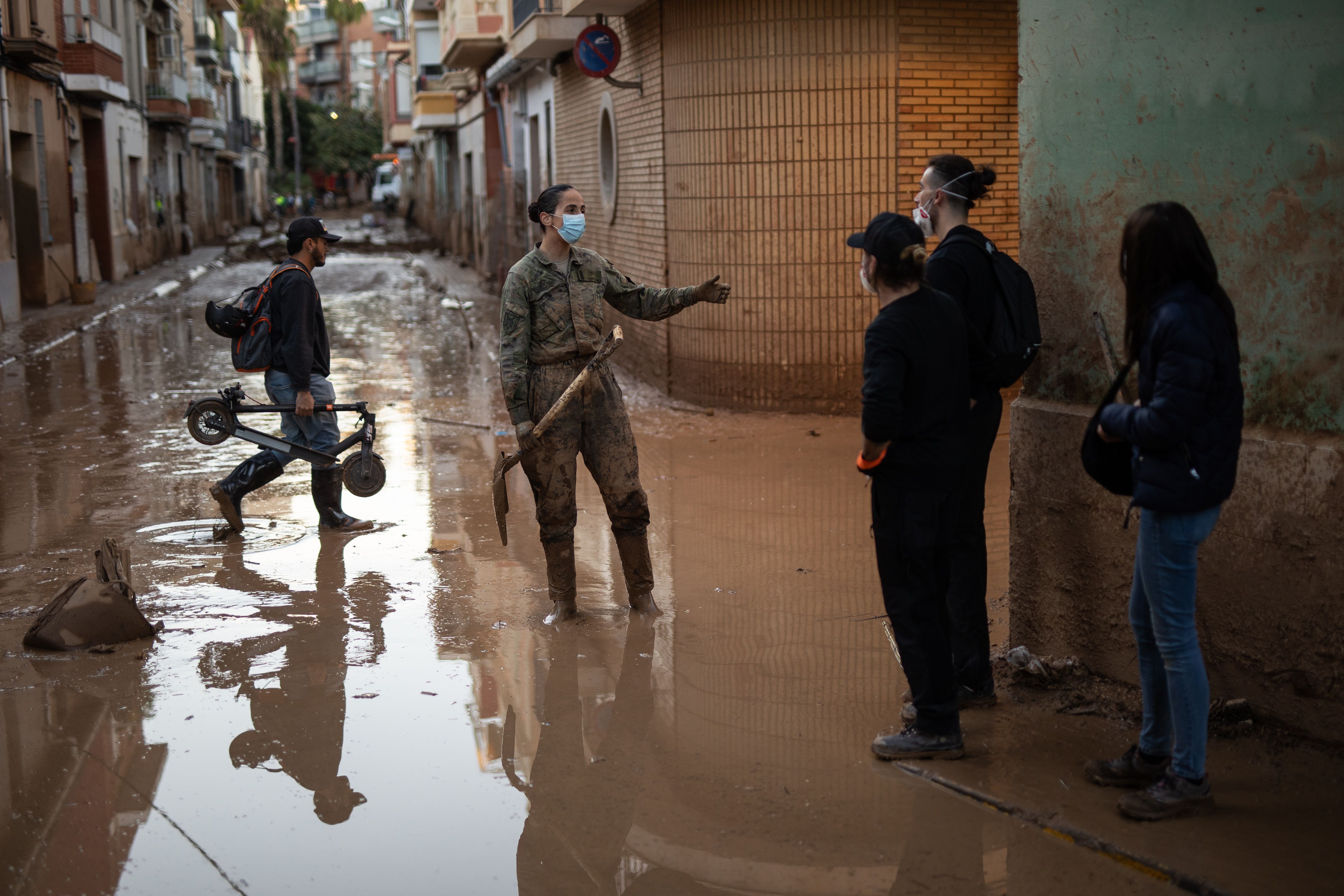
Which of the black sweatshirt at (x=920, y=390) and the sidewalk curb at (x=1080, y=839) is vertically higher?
the black sweatshirt at (x=920, y=390)

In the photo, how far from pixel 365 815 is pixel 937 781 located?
5.71 ft

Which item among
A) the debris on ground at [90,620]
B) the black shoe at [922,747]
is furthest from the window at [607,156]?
the black shoe at [922,747]

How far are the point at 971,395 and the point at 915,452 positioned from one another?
1.42 ft

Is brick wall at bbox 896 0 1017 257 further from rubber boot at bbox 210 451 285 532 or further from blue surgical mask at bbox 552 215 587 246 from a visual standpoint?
rubber boot at bbox 210 451 285 532

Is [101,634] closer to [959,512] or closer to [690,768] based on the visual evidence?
[690,768]

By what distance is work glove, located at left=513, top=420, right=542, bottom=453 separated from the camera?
17.7 ft

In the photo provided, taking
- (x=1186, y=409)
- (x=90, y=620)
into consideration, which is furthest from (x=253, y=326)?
(x=1186, y=409)

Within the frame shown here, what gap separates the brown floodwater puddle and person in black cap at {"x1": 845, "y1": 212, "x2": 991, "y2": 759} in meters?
0.32

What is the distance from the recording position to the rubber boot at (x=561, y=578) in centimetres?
559

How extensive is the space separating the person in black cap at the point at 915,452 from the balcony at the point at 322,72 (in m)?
105

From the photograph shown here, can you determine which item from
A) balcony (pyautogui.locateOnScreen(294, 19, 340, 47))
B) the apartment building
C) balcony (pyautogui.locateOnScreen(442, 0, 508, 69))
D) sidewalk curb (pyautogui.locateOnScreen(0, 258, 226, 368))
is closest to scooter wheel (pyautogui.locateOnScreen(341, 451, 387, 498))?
sidewalk curb (pyautogui.locateOnScreen(0, 258, 226, 368))

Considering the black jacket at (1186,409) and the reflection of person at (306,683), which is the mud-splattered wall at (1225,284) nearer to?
the black jacket at (1186,409)

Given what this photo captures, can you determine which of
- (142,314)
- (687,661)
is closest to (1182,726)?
(687,661)

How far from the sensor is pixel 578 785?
400 cm
